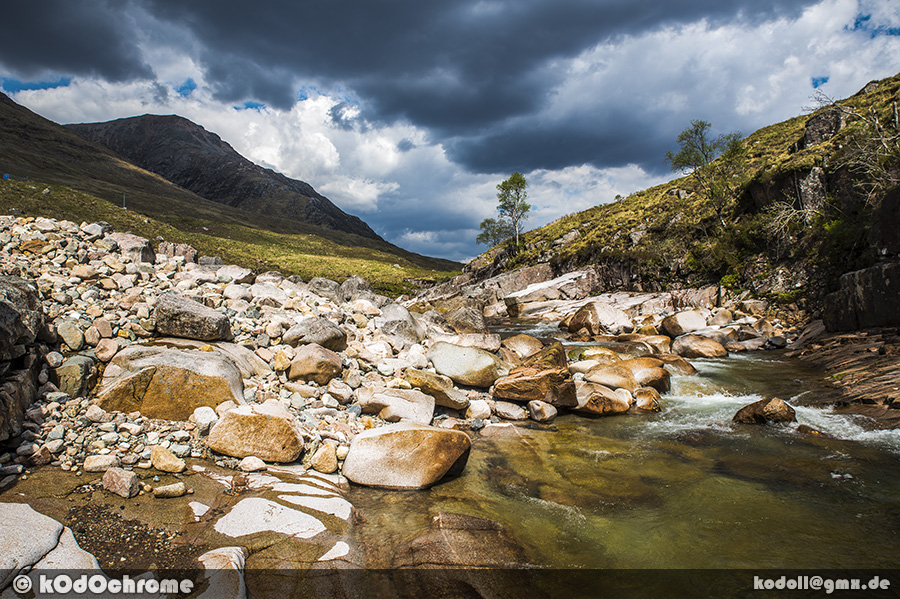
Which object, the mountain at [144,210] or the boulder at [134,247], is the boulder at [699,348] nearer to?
the boulder at [134,247]

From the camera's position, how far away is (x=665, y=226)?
159 ft

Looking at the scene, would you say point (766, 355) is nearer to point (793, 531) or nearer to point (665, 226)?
point (793, 531)

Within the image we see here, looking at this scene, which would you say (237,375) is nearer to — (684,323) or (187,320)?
(187,320)

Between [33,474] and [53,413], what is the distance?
1.48m

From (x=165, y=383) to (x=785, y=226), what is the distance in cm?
3846

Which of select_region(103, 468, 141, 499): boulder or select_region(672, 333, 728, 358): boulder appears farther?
select_region(672, 333, 728, 358): boulder

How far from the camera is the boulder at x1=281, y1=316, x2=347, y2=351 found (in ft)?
36.6

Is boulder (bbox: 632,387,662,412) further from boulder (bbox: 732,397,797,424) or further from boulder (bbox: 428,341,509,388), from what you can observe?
boulder (bbox: 428,341,509,388)

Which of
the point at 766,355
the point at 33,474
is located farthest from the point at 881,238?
the point at 33,474

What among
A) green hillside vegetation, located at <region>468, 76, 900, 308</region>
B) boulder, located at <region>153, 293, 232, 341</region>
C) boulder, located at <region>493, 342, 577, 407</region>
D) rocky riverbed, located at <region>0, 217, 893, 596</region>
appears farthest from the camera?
green hillside vegetation, located at <region>468, 76, 900, 308</region>

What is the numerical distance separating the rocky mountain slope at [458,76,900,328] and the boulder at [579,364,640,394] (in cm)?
1362

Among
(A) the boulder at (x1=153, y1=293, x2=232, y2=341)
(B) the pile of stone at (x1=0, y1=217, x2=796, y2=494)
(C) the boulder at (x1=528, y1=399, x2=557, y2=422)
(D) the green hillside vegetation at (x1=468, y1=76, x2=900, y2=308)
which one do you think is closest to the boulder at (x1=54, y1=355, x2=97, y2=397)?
(B) the pile of stone at (x1=0, y1=217, x2=796, y2=494)

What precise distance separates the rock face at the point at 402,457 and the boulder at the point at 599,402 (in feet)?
20.6

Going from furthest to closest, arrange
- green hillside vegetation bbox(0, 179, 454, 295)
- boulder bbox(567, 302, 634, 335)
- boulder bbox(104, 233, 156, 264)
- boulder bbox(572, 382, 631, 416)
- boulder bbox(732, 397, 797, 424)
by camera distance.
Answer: green hillside vegetation bbox(0, 179, 454, 295)
boulder bbox(567, 302, 634, 335)
boulder bbox(572, 382, 631, 416)
boulder bbox(104, 233, 156, 264)
boulder bbox(732, 397, 797, 424)
